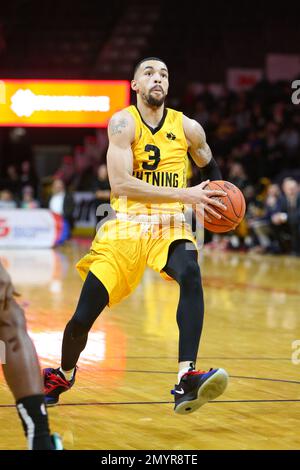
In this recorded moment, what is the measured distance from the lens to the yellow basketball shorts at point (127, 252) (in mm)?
5223

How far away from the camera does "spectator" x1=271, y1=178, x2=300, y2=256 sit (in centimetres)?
1762

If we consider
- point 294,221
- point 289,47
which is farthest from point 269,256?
point 289,47

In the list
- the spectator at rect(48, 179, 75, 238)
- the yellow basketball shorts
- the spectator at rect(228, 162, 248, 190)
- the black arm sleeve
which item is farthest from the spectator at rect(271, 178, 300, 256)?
the yellow basketball shorts

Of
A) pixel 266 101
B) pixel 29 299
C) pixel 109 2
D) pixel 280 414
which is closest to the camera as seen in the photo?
pixel 280 414

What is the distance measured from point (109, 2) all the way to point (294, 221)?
12.8m

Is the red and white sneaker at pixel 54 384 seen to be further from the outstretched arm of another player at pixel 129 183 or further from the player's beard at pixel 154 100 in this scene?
the player's beard at pixel 154 100

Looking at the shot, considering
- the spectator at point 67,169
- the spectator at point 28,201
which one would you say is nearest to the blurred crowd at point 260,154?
the spectator at point 28,201

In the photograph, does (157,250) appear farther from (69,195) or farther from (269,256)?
(69,195)

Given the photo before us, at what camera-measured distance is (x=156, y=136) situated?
546cm

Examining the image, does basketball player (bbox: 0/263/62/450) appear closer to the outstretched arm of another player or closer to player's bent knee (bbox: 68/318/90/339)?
player's bent knee (bbox: 68/318/90/339)

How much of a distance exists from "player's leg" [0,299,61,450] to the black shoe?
1.13m

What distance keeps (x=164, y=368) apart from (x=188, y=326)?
144cm

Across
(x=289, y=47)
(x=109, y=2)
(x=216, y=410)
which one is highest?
(x=109, y=2)

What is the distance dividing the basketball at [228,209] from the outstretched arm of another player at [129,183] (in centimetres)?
5
